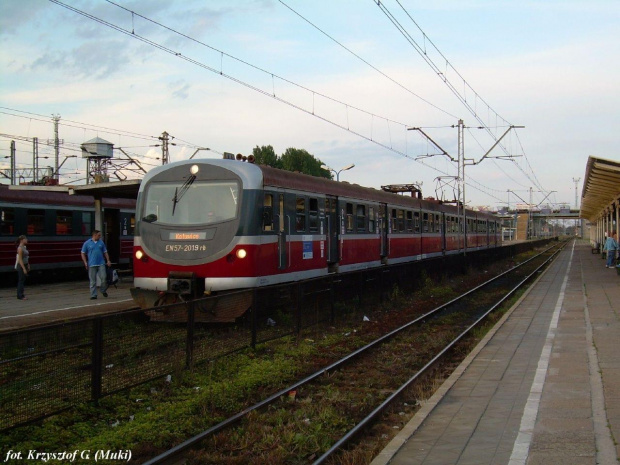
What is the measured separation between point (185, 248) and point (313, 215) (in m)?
4.09

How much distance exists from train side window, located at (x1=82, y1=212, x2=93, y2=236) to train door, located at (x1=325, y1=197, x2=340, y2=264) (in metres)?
10.4

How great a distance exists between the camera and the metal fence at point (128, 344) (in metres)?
6.13

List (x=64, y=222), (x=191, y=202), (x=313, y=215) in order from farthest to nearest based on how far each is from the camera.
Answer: (x=64, y=222), (x=313, y=215), (x=191, y=202)

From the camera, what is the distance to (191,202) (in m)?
12.9

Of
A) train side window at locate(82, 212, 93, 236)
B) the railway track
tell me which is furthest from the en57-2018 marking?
train side window at locate(82, 212, 93, 236)

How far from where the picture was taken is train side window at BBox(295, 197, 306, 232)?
48.8 ft

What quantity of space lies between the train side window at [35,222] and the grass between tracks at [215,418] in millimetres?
13036

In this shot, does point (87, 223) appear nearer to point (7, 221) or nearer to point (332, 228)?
point (7, 221)

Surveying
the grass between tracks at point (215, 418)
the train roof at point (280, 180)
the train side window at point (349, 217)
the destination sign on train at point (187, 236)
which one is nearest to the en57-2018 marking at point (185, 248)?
the destination sign on train at point (187, 236)

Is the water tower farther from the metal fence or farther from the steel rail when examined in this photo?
the steel rail

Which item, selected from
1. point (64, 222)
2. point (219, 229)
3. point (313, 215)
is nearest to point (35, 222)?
point (64, 222)

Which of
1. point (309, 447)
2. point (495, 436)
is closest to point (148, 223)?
point (309, 447)

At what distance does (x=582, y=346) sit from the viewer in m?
10.9

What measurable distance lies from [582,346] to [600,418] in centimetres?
462
